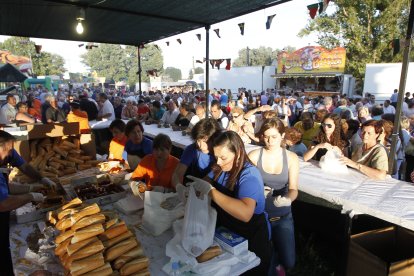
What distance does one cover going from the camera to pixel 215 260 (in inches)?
63.8

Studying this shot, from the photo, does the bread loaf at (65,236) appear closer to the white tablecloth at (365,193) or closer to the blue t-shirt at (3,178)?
the blue t-shirt at (3,178)

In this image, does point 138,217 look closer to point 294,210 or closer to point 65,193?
point 65,193

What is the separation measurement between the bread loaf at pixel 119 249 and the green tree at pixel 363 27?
70.0ft

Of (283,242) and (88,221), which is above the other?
(88,221)

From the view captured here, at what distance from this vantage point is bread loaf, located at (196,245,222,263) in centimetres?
161

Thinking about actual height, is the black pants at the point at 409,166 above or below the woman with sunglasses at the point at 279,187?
below

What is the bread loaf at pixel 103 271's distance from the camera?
1450 millimetres

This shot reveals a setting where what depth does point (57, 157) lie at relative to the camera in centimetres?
351

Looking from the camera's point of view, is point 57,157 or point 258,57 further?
point 258,57

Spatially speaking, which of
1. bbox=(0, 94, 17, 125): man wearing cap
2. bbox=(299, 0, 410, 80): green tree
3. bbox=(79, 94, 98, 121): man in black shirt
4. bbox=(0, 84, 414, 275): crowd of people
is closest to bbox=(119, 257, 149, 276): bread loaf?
bbox=(0, 84, 414, 275): crowd of people

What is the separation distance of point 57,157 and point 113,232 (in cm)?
229

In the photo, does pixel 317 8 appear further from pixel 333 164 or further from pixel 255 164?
pixel 255 164

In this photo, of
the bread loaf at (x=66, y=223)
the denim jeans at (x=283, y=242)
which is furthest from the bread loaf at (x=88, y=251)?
the denim jeans at (x=283, y=242)

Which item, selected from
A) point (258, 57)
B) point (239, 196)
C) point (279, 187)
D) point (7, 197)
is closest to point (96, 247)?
point (239, 196)
